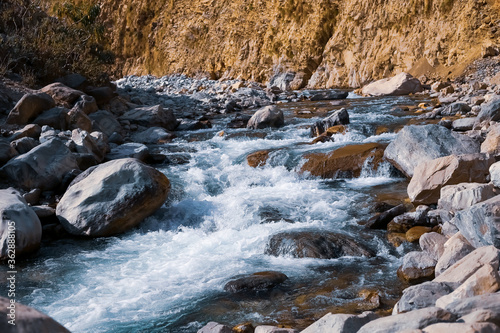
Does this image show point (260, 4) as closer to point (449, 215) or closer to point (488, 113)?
point (488, 113)

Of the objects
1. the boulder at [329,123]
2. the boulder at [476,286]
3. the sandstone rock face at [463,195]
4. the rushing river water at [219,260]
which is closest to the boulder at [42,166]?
the rushing river water at [219,260]

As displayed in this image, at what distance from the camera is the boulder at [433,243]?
516 cm

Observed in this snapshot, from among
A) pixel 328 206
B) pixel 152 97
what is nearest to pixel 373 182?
pixel 328 206

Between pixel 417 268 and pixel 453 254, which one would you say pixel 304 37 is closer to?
pixel 417 268

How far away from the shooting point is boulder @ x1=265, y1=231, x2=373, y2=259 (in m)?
5.88

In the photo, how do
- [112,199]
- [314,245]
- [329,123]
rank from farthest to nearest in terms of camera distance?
[329,123]
[112,199]
[314,245]

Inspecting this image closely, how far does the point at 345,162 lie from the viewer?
928cm

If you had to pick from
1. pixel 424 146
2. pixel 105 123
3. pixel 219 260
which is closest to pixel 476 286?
pixel 219 260

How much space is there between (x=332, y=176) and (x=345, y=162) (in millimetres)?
376

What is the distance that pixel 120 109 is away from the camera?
16484 mm

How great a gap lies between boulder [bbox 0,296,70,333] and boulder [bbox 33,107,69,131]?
30.8ft

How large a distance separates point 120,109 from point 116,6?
2785 cm

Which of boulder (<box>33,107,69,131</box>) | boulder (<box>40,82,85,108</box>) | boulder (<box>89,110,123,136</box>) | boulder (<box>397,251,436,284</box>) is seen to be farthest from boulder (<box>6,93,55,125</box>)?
boulder (<box>397,251,436,284</box>)

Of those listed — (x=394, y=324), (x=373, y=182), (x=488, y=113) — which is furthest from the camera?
(x=488, y=113)
